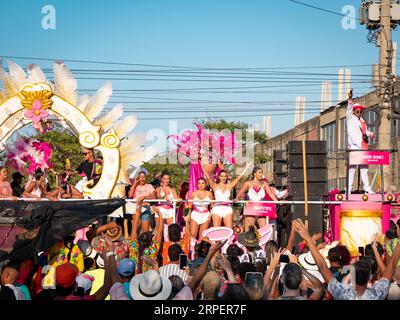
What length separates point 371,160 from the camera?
40.3 feet

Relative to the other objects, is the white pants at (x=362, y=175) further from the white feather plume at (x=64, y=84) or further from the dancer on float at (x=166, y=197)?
the white feather plume at (x=64, y=84)

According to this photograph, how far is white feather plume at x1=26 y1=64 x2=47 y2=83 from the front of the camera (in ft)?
42.3

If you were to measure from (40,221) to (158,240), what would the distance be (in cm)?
168

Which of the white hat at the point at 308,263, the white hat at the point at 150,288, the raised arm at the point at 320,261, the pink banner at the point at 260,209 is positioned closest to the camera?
the white hat at the point at 150,288

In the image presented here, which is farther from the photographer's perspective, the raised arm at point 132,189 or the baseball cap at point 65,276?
Result: the raised arm at point 132,189

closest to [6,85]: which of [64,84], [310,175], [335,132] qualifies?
[64,84]

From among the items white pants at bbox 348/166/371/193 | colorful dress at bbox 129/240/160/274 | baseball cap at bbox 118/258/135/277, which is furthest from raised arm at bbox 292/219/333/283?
white pants at bbox 348/166/371/193

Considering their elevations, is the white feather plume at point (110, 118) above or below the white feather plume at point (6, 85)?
below

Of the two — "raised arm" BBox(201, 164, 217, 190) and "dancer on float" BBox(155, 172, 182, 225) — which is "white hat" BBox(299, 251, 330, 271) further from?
"raised arm" BBox(201, 164, 217, 190)

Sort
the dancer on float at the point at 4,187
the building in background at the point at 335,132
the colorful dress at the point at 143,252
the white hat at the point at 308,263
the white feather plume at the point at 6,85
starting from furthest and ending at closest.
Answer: the building in background at the point at 335,132 → the white feather plume at the point at 6,85 → the dancer on float at the point at 4,187 → the colorful dress at the point at 143,252 → the white hat at the point at 308,263

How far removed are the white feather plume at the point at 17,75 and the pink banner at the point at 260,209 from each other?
4.69 meters

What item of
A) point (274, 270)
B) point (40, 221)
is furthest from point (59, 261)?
point (274, 270)

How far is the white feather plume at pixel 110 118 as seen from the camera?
1297cm

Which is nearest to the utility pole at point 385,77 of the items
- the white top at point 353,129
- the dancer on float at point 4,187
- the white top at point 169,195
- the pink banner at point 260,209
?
the white top at point 353,129
